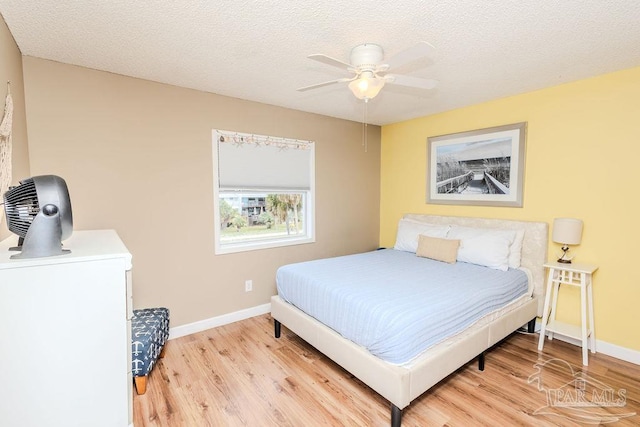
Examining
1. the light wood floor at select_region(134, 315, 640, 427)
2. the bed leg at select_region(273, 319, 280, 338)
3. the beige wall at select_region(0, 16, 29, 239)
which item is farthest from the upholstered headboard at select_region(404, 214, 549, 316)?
the beige wall at select_region(0, 16, 29, 239)

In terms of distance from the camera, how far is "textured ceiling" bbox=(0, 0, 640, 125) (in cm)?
164

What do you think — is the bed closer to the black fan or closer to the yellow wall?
the yellow wall

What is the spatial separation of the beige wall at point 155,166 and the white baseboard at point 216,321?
5 cm

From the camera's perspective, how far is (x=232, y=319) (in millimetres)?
3236

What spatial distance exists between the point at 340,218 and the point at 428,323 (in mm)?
2364

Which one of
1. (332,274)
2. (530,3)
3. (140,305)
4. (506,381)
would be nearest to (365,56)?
(530,3)

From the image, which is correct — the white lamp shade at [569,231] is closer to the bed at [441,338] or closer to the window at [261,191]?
the bed at [441,338]

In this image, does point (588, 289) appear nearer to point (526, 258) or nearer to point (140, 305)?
point (526, 258)

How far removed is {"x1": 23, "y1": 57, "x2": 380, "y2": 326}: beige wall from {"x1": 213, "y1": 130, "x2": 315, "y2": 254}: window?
0.11 m

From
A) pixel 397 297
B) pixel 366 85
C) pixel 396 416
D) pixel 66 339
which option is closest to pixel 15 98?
pixel 66 339

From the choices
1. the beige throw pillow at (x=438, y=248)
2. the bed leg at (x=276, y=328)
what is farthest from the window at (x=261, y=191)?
the beige throw pillow at (x=438, y=248)

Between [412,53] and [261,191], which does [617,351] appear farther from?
[261,191]

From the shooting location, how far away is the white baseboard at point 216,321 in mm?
2910

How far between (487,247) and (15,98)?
3897mm
